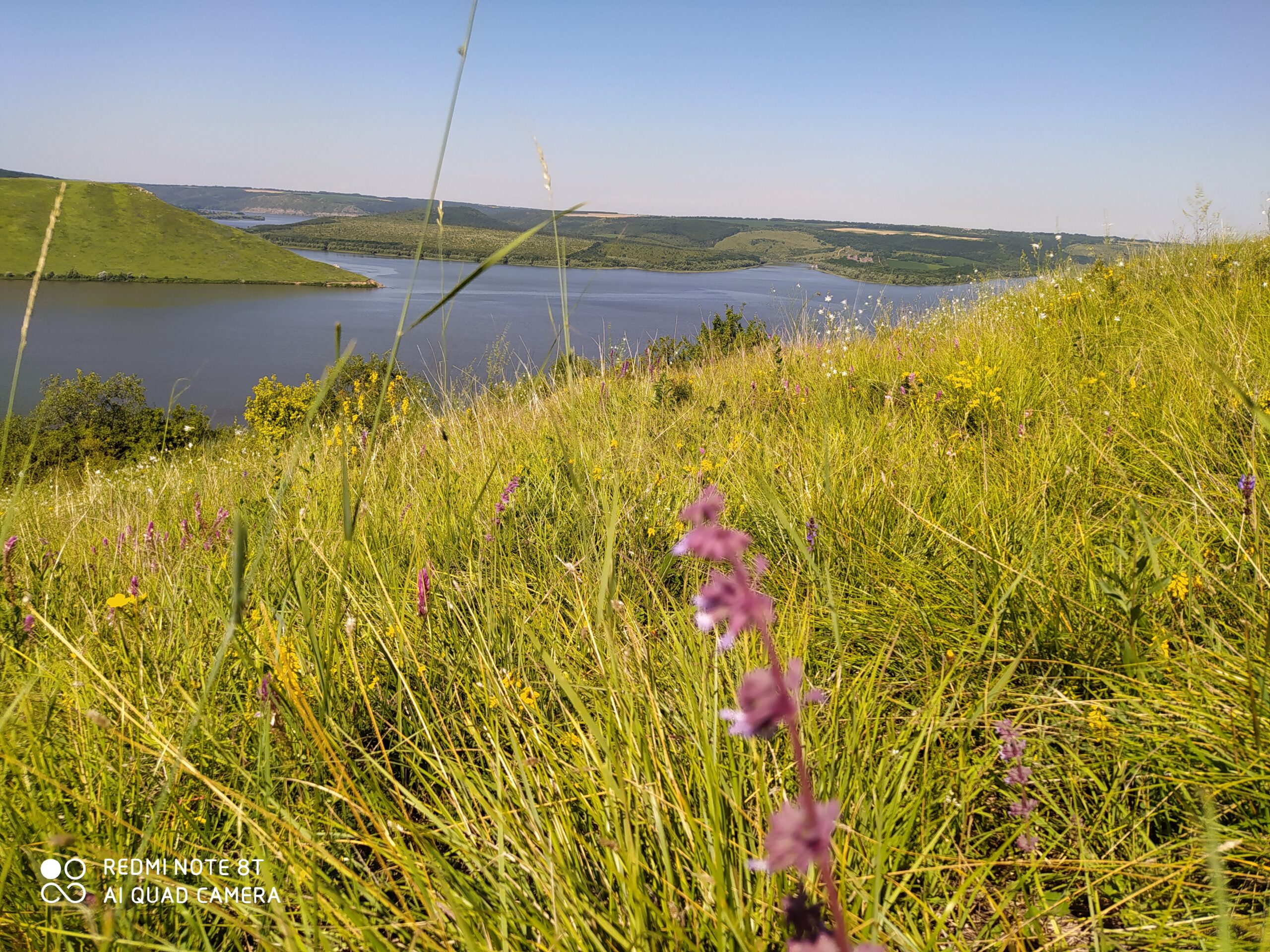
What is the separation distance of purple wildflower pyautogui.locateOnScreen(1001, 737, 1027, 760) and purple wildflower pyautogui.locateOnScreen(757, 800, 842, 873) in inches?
38.6

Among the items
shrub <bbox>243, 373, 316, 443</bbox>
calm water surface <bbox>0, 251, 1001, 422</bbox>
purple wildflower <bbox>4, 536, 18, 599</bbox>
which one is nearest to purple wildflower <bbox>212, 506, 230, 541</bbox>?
purple wildflower <bbox>4, 536, 18, 599</bbox>

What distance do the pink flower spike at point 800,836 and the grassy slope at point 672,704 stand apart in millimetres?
278

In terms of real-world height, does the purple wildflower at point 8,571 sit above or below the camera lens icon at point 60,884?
above

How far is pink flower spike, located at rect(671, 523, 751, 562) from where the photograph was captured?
1.51 feet

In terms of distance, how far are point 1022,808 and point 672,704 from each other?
0.67 m

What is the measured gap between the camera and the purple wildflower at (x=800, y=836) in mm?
392

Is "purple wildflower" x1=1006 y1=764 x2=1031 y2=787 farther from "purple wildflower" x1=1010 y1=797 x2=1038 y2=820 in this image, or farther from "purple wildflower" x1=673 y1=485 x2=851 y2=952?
"purple wildflower" x1=673 y1=485 x2=851 y2=952

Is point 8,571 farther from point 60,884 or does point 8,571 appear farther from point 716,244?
point 716,244

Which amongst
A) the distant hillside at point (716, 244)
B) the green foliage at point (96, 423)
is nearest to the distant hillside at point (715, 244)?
the distant hillside at point (716, 244)

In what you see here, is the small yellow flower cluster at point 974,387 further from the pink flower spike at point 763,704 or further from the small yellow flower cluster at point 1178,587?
the pink flower spike at point 763,704

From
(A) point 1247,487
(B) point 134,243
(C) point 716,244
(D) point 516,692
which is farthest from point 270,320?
(A) point 1247,487

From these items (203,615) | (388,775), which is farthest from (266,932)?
(203,615)

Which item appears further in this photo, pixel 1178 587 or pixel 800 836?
pixel 1178 587

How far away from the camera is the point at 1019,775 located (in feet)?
3.92
